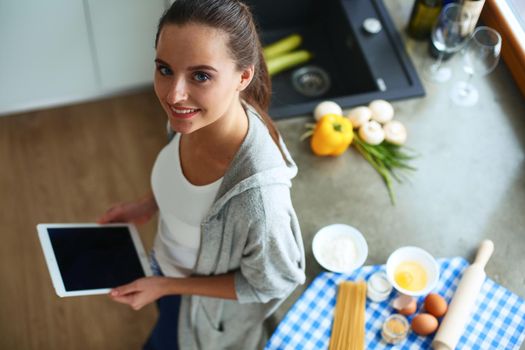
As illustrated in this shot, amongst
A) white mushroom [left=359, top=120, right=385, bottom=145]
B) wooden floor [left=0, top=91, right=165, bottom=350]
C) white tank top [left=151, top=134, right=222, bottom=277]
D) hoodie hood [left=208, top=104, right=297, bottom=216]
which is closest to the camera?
hoodie hood [left=208, top=104, right=297, bottom=216]

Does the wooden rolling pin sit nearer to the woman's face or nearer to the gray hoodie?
the gray hoodie

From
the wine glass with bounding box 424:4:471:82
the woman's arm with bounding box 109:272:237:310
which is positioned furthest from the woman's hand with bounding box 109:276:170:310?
the wine glass with bounding box 424:4:471:82

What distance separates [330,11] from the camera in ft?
7.00

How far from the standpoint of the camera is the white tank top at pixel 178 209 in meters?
1.29

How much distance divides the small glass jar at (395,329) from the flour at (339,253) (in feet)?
0.51

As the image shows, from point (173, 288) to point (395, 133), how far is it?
2.33ft

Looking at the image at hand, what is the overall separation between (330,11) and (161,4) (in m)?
0.57

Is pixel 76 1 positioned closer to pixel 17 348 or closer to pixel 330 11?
pixel 330 11

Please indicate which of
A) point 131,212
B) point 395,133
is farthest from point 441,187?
point 131,212

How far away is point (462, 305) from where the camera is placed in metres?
1.39

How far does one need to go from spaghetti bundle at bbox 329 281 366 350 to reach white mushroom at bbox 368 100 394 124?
0.48m

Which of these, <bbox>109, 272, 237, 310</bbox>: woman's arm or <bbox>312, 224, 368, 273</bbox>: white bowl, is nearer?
<bbox>109, 272, 237, 310</bbox>: woman's arm

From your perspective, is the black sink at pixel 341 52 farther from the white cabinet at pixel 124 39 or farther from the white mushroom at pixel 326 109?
the white cabinet at pixel 124 39

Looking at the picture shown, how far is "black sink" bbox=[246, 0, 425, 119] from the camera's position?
1.82 metres
